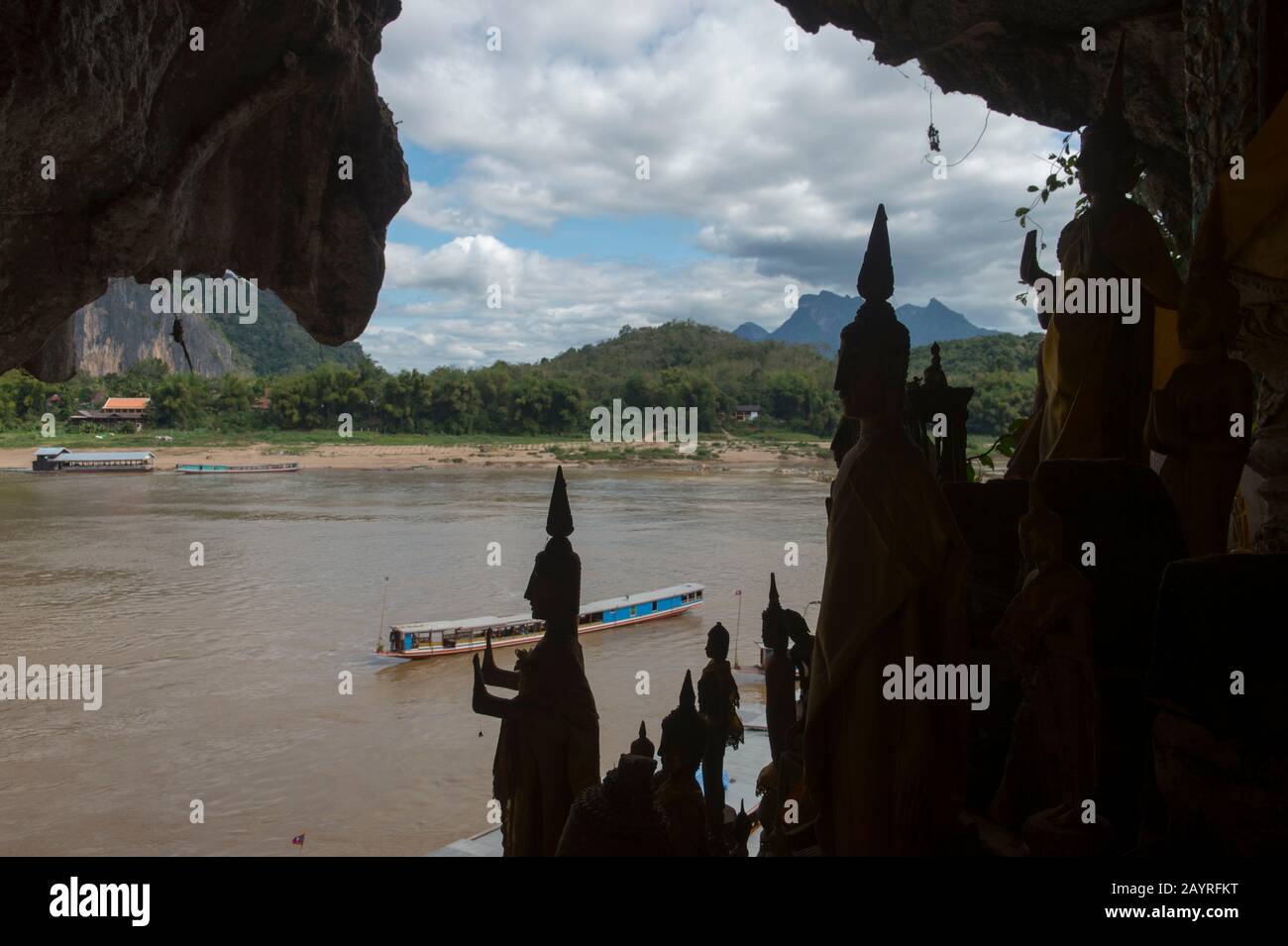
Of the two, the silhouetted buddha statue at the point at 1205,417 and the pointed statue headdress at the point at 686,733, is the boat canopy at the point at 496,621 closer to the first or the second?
the pointed statue headdress at the point at 686,733

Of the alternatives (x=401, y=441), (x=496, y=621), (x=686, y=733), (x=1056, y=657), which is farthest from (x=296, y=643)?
(x=401, y=441)

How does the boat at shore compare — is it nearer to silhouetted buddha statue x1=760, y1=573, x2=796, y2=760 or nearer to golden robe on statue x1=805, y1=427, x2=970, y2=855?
silhouetted buddha statue x1=760, y1=573, x2=796, y2=760

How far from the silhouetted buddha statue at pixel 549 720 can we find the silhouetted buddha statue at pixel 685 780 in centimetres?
29

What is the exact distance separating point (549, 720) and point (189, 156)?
5001mm

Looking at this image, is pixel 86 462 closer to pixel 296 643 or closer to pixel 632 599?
pixel 296 643

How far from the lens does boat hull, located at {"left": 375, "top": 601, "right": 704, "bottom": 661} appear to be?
48.0 feet

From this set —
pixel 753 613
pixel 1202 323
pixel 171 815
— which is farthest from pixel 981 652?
pixel 753 613

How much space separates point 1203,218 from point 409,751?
1151 centimetres

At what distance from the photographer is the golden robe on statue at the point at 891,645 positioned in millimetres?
1684

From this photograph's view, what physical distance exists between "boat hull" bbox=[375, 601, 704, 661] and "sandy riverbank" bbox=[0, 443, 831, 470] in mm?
25508

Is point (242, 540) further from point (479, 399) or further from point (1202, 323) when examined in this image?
point (1202, 323)

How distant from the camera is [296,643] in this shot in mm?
17109
